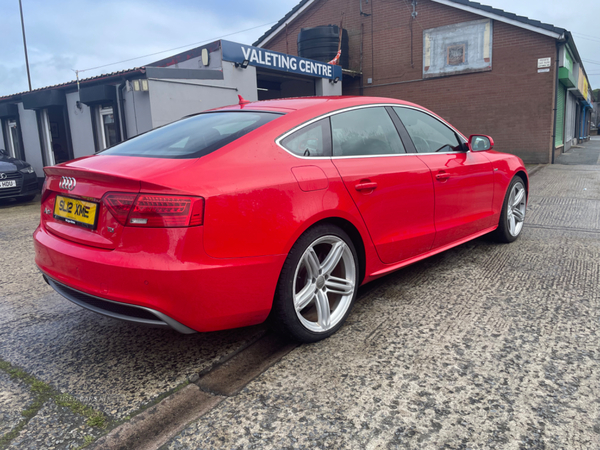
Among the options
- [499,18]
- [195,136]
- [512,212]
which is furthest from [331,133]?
[499,18]

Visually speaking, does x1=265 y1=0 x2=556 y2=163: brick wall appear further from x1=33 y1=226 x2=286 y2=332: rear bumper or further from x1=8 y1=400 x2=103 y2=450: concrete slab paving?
x1=8 y1=400 x2=103 y2=450: concrete slab paving

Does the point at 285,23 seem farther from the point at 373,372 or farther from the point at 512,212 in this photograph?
the point at 373,372

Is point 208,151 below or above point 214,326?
above

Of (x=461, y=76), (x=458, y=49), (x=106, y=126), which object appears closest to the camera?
(x=106, y=126)

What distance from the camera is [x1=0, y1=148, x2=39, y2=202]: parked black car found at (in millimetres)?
9672

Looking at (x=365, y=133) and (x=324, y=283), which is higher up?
(x=365, y=133)

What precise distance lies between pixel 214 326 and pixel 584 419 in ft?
5.45

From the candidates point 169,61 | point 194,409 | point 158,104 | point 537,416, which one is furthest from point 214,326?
point 169,61

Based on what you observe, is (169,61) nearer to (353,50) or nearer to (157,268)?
(353,50)

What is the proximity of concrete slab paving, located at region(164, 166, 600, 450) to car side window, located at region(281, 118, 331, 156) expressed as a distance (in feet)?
3.62

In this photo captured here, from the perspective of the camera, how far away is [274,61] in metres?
12.6

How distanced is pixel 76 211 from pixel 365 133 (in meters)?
1.83

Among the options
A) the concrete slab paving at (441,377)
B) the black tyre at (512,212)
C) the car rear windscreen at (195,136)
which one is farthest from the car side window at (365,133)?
the black tyre at (512,212)

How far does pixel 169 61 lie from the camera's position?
12.4 metres
